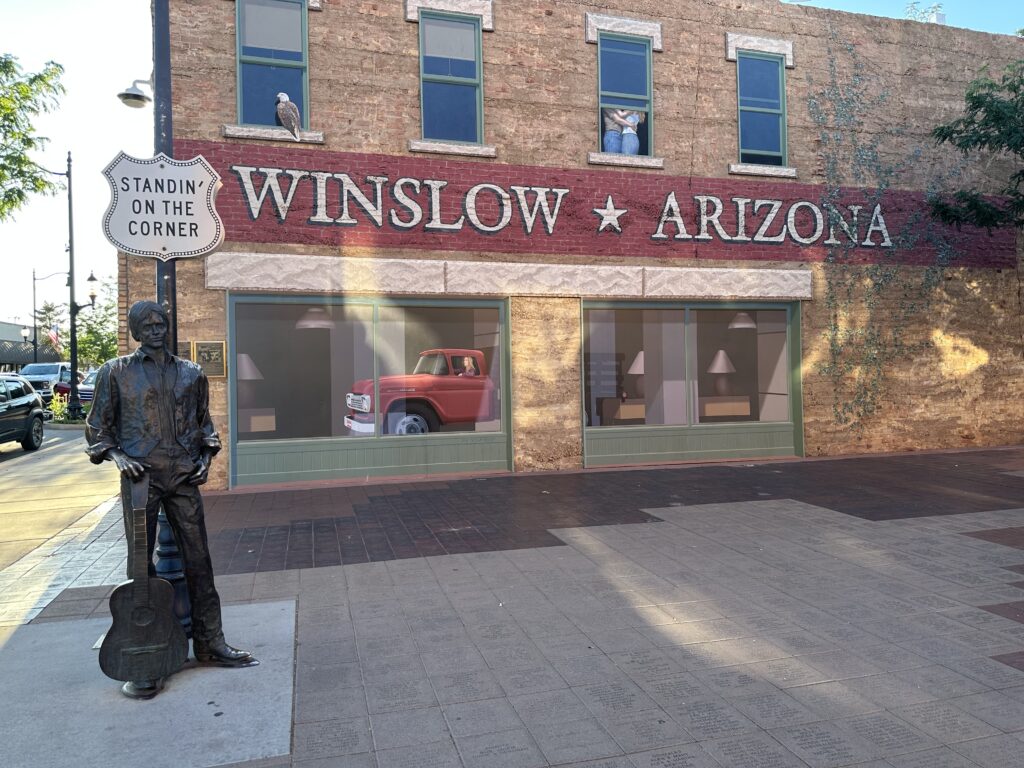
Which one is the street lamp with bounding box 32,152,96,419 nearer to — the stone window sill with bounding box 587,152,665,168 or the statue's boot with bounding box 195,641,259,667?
→ the stone window sill with bounding box 587,152,665,168

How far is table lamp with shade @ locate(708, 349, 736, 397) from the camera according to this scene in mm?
12781

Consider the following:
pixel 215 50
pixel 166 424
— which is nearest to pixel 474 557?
pixel 166 424

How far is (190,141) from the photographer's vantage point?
1027 cm

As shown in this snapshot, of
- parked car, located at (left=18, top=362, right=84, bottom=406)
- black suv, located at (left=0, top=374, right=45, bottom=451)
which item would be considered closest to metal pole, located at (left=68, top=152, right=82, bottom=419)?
parked car, located at (left=18, top=362, right=84, bottom=406)

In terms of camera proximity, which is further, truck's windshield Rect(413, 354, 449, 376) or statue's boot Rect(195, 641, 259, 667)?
truck's windshield Rect(413, 354, 449, 376)

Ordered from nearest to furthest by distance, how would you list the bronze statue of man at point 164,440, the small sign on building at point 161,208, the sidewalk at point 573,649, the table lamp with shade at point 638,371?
the sidewalk at point 573,649 → the bronze statue of man at point 164,440 → the small sign on building at point 161,208 → the table lamp with shade at point 638,371

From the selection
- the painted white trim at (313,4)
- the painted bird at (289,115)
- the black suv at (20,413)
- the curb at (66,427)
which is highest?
the painted white trim at (313,4)

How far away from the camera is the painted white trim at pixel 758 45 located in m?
12.6

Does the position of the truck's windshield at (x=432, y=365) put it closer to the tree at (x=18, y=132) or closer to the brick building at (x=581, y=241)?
the brick building at (x=581, y=241)

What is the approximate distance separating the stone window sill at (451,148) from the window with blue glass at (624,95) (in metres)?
1.97

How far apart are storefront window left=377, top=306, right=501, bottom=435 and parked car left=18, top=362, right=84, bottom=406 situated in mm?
24027

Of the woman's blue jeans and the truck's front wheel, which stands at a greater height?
the woman's blue jeans

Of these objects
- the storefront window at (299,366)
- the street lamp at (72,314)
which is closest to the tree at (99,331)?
the street lamp at (72,314)

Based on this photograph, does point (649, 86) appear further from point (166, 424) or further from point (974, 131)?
point (166, 424)
